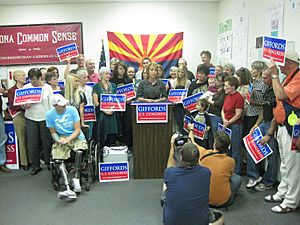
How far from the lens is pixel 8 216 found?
331 cm

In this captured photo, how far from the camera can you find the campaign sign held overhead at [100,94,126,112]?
457cm

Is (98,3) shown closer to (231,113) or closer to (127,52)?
(127,52)

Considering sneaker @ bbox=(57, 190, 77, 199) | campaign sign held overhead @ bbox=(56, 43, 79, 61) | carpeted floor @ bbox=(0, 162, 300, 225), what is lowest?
carpeted floor @ bbox=(0, 162, 300, 225)

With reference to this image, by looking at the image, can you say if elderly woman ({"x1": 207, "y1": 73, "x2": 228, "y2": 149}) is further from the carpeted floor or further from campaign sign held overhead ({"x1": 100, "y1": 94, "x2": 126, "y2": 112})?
campaign sign held overhead ({"x1": 100, "y1": 94, "x2": 126, "y2": 112})

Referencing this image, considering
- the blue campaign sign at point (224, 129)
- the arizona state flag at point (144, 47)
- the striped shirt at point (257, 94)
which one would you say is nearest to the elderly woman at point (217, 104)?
the blue campaign sign at point (224, 129)

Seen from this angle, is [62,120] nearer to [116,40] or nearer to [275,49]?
[275,49]

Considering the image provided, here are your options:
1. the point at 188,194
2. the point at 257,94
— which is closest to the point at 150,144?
the point at 257,94

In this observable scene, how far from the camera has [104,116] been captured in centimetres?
468

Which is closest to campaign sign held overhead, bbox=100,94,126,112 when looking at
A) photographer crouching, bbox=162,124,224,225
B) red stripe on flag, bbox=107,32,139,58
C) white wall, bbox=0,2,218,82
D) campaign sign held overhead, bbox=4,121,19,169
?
campaign sign held overhead, bbox=4,121,19,169

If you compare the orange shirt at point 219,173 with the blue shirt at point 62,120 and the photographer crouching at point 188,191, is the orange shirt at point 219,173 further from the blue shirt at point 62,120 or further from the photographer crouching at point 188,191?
the blue shirt at point 62,120

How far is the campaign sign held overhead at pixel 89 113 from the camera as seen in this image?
4594 millimetres

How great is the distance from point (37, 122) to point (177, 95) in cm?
198

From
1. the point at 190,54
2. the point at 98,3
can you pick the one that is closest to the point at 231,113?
the point at 190,54

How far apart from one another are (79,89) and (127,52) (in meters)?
3.05
